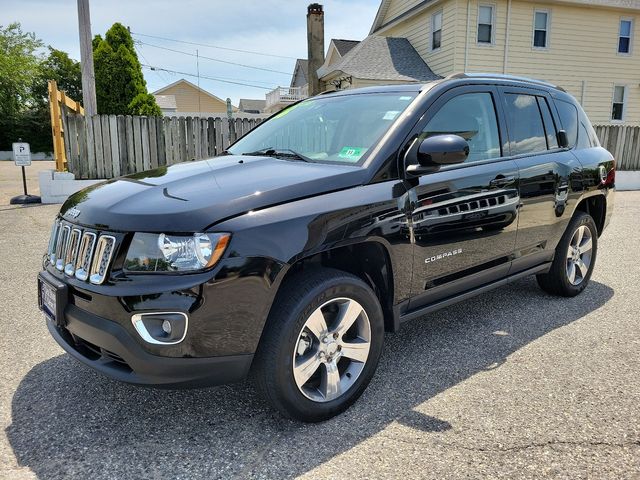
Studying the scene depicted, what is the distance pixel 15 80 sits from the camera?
40.5 m

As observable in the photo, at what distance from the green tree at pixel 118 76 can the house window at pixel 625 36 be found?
18283mm

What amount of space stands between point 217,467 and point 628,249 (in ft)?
21.1

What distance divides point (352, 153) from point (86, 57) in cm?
1046

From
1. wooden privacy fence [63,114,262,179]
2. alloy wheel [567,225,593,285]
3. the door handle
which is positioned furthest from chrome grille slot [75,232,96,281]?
wooden privacy fence [63,114,262,179]

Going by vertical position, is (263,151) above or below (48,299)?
above

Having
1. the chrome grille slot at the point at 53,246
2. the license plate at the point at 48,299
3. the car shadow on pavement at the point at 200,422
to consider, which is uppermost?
the chrome grille slot at the point at 53,246

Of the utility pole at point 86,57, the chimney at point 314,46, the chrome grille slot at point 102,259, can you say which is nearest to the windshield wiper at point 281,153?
the chrome grille slot at point 102,259

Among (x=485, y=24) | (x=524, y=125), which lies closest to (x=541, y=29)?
(x=485, y=24)

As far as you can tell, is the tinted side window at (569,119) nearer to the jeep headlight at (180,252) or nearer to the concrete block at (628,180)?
the jeep headlight at (180,252)

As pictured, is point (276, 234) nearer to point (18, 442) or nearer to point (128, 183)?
point (128, 183)

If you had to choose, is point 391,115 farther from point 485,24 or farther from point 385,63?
point 485,24

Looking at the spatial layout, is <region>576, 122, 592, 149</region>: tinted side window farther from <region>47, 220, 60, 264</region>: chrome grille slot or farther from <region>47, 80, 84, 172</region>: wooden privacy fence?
<region>47, 80, 84, 172</region>: wooden privacy fence

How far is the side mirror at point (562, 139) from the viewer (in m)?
4.33

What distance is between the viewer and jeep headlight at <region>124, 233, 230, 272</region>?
224 centimetres
